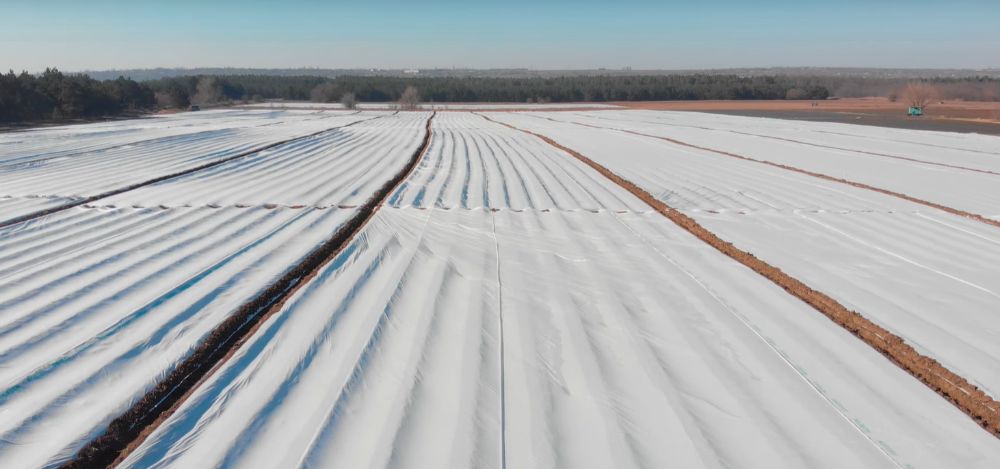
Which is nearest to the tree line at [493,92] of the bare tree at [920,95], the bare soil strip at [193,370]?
the bare tree at [920,95]

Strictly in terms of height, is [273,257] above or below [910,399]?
above

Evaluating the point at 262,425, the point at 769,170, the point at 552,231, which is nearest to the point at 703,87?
the point at 769,170

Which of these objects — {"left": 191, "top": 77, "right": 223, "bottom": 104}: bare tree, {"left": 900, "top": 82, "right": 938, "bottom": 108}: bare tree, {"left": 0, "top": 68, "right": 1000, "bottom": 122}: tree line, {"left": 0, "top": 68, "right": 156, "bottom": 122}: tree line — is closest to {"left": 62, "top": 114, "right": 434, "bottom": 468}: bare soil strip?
{"left": 0, "top": 68, "right": 156, "bottom": 122}: tree line

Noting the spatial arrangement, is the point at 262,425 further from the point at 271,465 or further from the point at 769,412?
the point at 769,412

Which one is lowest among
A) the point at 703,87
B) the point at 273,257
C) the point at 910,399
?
the point at 910,399

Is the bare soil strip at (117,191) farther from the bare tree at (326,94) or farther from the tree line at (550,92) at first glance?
the tree line at (550,92)
